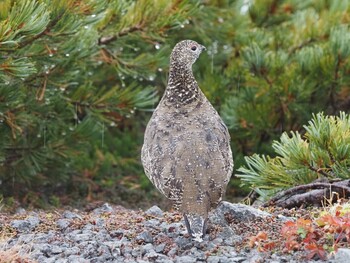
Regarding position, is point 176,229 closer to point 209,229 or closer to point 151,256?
point 209,229

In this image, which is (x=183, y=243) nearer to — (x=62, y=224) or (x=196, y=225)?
(x=196, y=225)

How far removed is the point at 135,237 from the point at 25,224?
0.70m

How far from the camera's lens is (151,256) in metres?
4.12

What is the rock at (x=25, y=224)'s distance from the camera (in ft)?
15.5

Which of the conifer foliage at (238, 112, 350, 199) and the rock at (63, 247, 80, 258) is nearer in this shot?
the rock at (63, 247, 80, 258)

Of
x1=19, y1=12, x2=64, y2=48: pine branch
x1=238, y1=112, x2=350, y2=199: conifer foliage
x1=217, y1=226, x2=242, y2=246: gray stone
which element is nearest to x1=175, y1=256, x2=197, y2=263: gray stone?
x1=217, y1=226, x2=242, y2=246: gray stone

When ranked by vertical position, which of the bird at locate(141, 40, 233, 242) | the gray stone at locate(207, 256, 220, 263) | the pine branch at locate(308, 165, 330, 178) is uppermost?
the bird at locate(141, 40, 233, 242)

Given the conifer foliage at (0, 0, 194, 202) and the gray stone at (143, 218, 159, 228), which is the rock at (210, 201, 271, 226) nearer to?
the gray stone at (143, 218, 159, 228)

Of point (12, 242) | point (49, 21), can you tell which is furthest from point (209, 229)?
point (49, 21)

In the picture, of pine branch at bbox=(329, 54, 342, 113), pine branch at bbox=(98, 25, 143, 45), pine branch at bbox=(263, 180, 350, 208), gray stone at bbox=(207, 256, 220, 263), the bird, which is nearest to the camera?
gray stone at bbox=(207, 256, 220, 263)

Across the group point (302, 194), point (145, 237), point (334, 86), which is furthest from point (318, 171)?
point (334, 86)

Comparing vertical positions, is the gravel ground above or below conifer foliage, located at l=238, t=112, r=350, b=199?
below

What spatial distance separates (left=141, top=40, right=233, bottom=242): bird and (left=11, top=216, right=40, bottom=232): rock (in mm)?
690

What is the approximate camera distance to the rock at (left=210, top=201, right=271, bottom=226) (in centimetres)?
469
